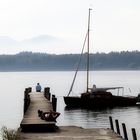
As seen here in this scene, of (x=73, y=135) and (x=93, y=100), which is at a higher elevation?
(x=73, y=135)

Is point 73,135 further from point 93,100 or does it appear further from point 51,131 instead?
point 93,100

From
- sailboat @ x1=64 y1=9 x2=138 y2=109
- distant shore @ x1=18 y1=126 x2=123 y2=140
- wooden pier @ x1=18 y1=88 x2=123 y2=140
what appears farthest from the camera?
sailboat @ x1=64 y1=9 x2=138 y2=109

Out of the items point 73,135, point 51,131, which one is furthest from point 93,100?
point 73,135

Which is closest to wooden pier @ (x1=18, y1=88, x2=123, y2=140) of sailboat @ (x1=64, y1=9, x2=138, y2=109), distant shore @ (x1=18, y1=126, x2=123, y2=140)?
distant shore @ (x1=18, y1=126, x2=123, y2=140)

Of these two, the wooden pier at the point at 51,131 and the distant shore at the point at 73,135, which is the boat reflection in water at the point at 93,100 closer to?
the wooden pier at the point at 51,131

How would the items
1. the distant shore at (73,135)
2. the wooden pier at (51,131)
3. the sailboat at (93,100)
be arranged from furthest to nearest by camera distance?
the sailboat at (93,100) → the wooden pier at (51,131) → the distant shore at (73,135)

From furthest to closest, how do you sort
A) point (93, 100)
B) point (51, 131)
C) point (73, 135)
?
point (93, 100), point (51, 131), point (73, 135)

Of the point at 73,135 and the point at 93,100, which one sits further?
the point at 93,100

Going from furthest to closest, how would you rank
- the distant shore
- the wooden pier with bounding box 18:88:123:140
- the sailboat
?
the sailboat, the wooden pier with bounding box 18:88:123:140, the distant shore

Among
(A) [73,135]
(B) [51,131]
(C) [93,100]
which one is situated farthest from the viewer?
(C) [93,100]

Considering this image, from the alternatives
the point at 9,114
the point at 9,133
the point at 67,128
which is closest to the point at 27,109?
the point at 67,128

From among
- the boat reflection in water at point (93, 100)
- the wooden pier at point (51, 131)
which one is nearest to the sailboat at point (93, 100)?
the boat reflection in water at point (93, 100)

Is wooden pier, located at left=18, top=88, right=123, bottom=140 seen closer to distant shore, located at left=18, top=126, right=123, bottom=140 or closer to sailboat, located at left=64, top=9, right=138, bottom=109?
distant shore, located at left=18, top=126, right=123, bottom=140

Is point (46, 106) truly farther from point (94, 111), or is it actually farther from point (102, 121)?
point (94, 111)
